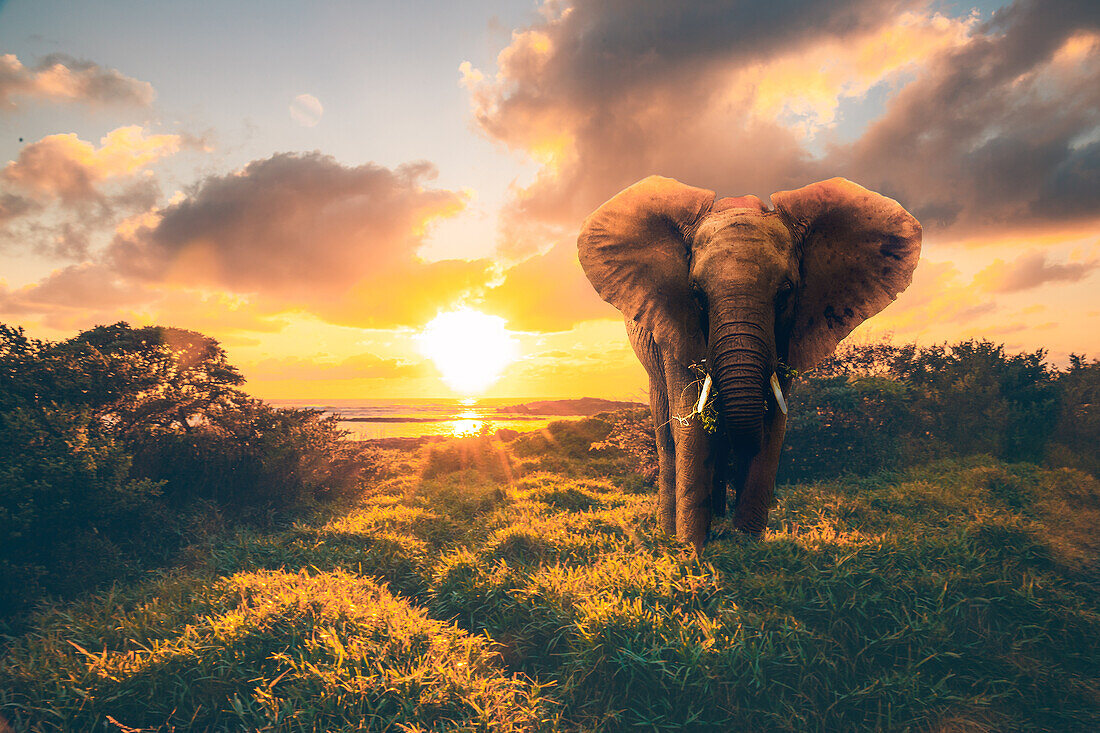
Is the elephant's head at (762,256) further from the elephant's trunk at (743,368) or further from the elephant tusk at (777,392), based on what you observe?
the elephant tusk at (777,392)

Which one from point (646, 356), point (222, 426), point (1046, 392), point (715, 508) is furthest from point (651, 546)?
point (1046, 392)

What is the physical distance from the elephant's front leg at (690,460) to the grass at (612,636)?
12.7 inches

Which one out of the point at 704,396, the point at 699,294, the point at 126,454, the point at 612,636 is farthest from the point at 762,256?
the point at 126,454

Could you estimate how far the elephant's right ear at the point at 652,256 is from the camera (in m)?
5.32

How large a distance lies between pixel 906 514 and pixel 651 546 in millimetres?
3867

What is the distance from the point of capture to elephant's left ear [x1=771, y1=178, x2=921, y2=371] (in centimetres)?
541

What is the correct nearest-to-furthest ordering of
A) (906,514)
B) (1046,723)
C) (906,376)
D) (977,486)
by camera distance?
(1046,723) < (906,514) < (977,486) < (906,376)

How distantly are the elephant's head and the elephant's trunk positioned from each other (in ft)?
0.63

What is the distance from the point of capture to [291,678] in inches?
152

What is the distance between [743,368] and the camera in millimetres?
4363

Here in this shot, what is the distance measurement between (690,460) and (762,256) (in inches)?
90.9

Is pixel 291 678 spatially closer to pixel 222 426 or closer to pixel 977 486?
pixel 222 426

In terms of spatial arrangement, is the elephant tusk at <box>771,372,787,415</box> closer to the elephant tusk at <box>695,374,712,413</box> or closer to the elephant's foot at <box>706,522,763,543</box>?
the elephant tusk at <box>695,374,712,413</box>

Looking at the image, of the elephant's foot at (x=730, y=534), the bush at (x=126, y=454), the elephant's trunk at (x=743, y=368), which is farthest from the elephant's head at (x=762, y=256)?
the bush at (x=126, y=454)
